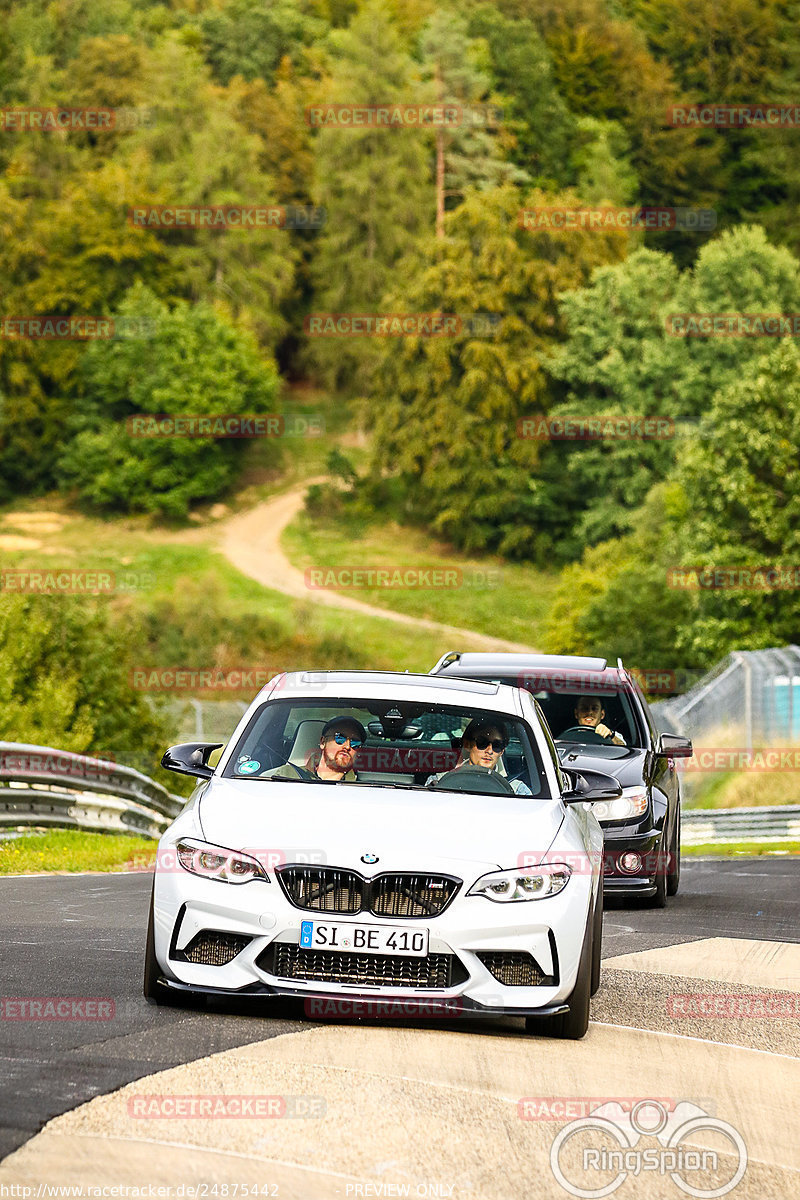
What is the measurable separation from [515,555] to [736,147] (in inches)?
1799

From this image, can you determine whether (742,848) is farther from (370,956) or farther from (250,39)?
(250,39)

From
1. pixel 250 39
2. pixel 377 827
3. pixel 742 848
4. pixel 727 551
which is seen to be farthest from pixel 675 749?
pixel 250 39

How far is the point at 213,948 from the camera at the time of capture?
7570mm

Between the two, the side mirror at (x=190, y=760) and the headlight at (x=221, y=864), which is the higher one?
the headlight at (x=221, y=864)

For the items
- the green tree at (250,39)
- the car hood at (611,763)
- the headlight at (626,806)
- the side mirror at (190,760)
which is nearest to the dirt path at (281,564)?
the green tree at (250,39)

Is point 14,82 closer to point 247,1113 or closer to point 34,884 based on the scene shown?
point 34,884

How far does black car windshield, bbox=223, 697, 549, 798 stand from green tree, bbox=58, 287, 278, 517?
85585 mm

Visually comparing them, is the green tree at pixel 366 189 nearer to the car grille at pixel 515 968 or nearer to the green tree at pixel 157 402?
the green tree at pixel 157 402

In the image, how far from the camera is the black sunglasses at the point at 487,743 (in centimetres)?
896

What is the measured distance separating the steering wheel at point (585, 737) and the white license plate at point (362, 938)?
22.4 feet

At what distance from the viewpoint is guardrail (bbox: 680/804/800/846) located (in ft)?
85.4

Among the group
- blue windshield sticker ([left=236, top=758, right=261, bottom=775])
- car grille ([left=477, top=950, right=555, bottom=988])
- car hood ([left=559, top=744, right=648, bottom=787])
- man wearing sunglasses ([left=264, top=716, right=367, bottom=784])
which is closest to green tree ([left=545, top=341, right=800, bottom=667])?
car hood ([left=559, top=744, right=648, bottom=787])

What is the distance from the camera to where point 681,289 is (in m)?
82.1

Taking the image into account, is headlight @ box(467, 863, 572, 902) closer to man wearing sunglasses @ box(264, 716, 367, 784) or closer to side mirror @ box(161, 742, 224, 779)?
man wearing sunglasses @ box(264, 716, 367, 784)
